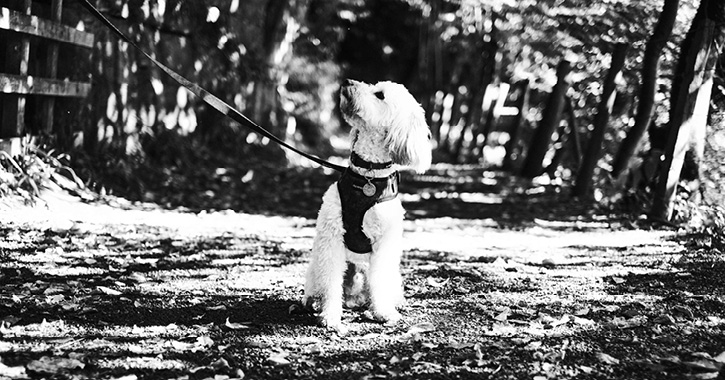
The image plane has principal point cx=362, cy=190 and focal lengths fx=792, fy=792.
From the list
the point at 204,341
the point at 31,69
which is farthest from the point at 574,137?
the point at 204,341

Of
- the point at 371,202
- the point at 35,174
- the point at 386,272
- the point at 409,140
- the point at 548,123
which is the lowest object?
the point at 386,272

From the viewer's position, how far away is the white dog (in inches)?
195

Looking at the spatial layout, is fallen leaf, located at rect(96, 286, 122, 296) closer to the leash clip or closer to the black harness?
the black harness

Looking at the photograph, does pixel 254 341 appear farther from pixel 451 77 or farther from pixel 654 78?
pixel 451 77

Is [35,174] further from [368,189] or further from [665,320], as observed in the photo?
[665,320]

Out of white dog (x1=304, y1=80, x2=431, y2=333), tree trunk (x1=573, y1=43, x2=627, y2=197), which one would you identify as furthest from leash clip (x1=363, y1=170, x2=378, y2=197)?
tree trunk (x1=573, y1=43, x2=627, y2=197)

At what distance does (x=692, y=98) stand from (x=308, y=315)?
617cm

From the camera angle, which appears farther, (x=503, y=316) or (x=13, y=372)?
(x=503, y=316)

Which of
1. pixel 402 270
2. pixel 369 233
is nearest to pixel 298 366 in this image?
pixel 369 233

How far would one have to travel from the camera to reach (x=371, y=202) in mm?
5113

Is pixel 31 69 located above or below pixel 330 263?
above

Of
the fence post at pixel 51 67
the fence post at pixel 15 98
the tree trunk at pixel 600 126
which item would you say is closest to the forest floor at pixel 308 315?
the fence post at pixel 15 98

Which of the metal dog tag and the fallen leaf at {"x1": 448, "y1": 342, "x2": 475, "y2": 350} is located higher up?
the metal dog tag

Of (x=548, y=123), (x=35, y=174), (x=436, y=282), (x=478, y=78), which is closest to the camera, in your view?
(x=436, y=282)
